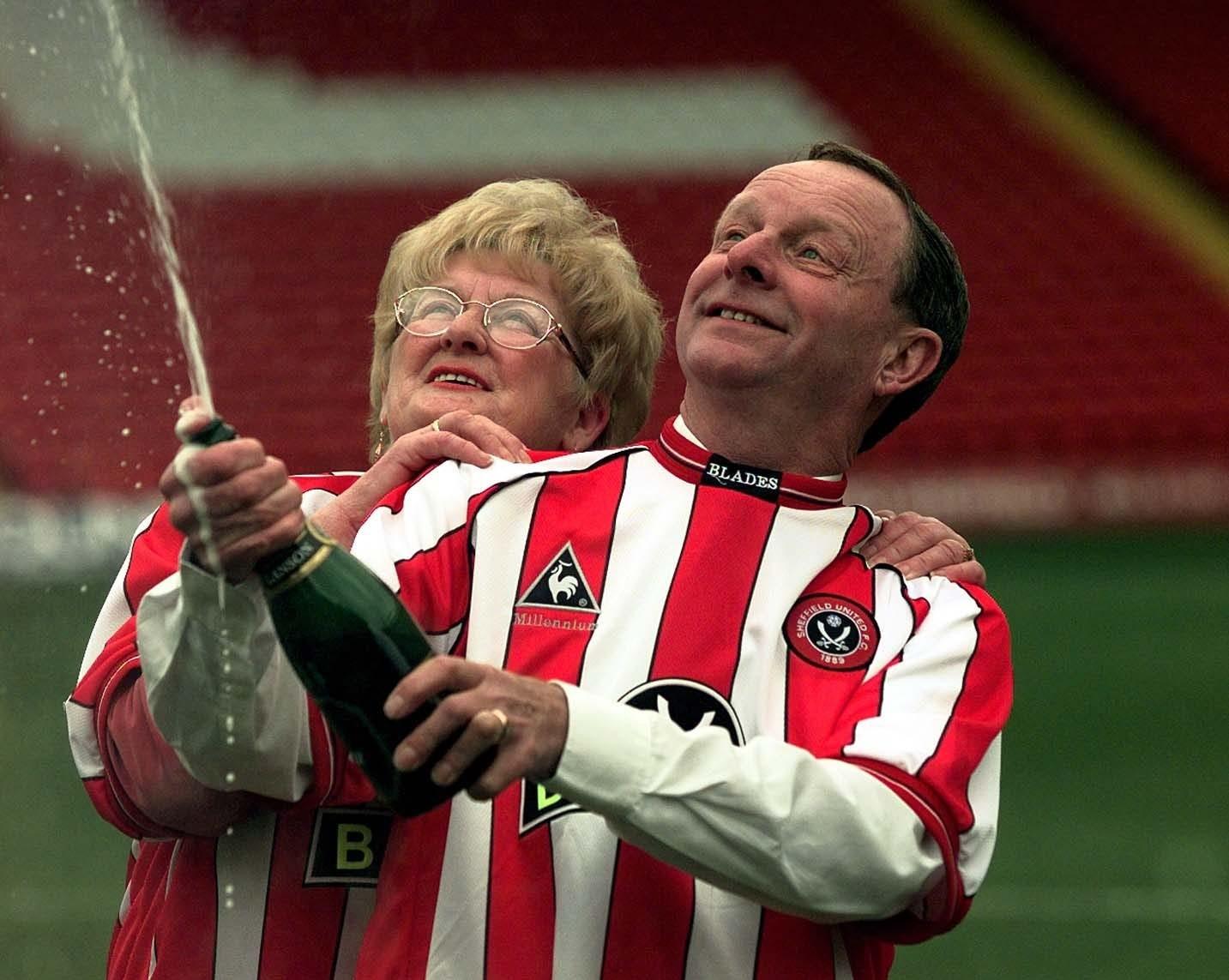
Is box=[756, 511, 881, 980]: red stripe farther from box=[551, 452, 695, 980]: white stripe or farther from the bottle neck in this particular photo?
the bottle neck

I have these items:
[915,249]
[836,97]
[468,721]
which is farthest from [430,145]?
[468,721]

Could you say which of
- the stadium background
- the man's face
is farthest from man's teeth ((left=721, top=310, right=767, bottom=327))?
the stadium background

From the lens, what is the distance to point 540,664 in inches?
66.2

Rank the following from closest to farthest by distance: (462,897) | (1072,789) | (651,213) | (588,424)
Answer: (462,897) < (588,424) < (1072,789) < (651,213)

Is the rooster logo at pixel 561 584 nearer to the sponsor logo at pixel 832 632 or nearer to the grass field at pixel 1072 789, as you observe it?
the sponsor logo at pixel 832 632

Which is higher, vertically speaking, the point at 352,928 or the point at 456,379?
the point at 456,379

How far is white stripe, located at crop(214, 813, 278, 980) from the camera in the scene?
1751 millimetres

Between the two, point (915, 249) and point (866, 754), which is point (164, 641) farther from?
point (915, 249)

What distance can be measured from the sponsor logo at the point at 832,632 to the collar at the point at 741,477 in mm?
127

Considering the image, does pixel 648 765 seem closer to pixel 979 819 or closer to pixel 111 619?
pixel 979 819

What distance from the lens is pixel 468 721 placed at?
4.49ft

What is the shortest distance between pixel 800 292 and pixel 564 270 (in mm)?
481

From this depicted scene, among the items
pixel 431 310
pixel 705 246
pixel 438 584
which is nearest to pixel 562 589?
pixel 438 584

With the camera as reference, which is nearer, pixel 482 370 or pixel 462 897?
pixel 462 897
